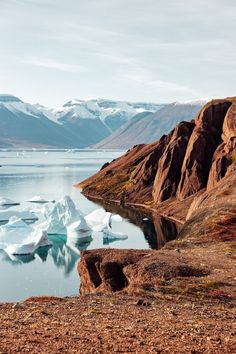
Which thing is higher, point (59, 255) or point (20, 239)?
point (20, 239)

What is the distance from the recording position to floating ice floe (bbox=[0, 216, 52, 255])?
70.6 meters

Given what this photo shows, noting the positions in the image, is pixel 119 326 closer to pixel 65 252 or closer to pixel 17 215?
pixel 65 252

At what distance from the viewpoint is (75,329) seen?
20.1 m

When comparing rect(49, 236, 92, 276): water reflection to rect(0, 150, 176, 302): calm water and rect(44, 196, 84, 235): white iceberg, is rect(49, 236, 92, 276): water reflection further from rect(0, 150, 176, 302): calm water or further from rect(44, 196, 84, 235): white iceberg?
rect(44, 196, 84, 235): white iceberg

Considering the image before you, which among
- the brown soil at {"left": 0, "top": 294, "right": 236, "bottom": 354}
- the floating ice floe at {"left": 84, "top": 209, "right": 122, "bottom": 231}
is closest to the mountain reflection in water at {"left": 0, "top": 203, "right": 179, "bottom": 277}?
the floating ice floe at {"left": 84, "top": 209, "right": 122, "bottom": 231}

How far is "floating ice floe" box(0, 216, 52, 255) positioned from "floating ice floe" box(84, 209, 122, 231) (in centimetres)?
1222

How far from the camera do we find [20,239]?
76.5 metres

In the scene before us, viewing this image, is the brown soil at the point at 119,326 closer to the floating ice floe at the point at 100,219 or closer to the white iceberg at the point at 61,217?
the white iceberg at the point at 61,217

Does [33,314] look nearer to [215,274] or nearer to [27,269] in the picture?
[215,274]

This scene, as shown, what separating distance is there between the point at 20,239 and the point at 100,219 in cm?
2268

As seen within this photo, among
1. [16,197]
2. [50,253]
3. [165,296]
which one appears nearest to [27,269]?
[50,253]

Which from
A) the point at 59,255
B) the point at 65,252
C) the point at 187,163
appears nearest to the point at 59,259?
the point at 59,255

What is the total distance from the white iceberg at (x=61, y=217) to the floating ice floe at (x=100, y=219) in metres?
4.03

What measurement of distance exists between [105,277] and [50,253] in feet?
114
